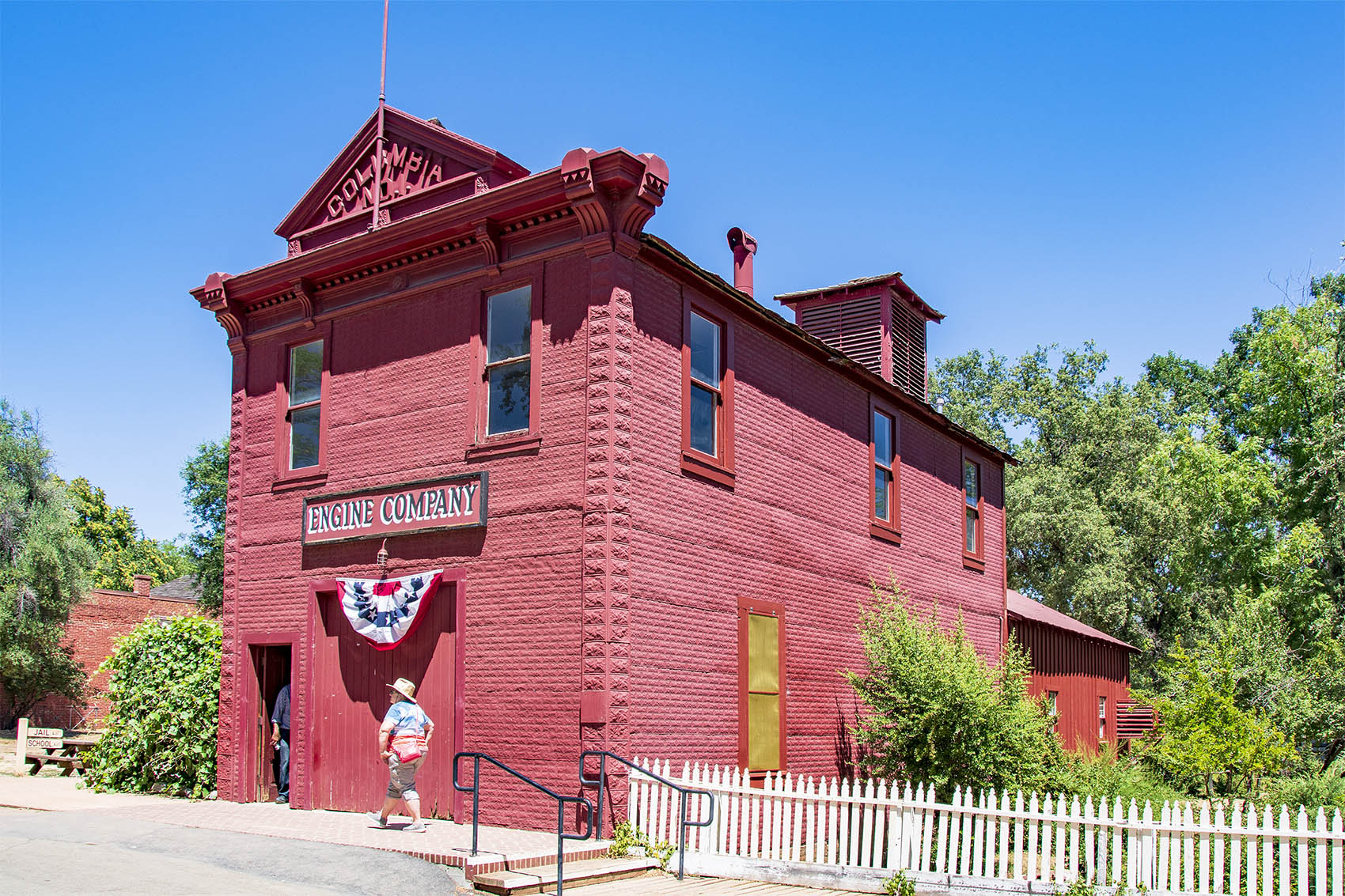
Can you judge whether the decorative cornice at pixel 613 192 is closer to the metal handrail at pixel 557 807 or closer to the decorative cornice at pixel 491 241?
the decorative cornice at pixel 491 241

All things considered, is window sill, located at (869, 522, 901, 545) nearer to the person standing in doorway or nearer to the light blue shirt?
the light blue shirt

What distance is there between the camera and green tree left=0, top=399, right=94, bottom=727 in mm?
34500

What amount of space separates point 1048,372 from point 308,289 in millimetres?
41974

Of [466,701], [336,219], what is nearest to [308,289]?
[336,219]

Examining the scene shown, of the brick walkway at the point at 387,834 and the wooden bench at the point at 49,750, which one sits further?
the wooden bench at the point at 49,750

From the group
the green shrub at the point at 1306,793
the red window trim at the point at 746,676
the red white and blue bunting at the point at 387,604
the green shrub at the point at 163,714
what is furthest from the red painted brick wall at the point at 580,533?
the green shrub at the point at 1306,793

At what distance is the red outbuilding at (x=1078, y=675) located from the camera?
26.2 metres

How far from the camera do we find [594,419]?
13242 millimetres

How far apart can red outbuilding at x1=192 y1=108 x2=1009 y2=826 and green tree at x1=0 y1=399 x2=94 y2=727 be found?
21.6 meters

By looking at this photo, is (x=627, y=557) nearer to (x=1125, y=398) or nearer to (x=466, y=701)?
(x=466, y=701)

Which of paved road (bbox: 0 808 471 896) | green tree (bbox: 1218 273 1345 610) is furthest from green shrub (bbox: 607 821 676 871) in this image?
green tree (bbox: 1218 273 1345 610)

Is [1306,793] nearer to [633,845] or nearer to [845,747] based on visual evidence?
[845,747]

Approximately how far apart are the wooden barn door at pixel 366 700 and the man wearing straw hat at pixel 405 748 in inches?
40.9

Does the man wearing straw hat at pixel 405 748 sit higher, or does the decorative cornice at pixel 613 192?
the decorative cornice at pixel 613 192
